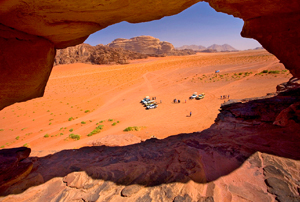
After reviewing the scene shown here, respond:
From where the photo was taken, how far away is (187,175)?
3.84m

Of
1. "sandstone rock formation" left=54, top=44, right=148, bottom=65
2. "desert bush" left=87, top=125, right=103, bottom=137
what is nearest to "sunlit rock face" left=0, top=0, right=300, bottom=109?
"desert bush" left=87, top=125, right=103, bottom=137

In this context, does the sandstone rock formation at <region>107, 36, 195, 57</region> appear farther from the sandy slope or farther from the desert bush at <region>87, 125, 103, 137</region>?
the desert bush at <region>87, 125, 103, 137</region>

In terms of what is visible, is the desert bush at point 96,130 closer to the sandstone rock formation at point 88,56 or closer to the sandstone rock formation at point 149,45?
the sandstone rock formation at point 88,56

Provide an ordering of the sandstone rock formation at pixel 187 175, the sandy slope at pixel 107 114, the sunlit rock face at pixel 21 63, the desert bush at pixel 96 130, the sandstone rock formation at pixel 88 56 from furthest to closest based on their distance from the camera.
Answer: the sandstone rock formation at pixel 88 56 < the desert bush at pixel 96 130 < the sandy slope at pixel 107 114 < the sunlit rock face at pixel 21 63 < the sandstone rock formation at pixel 187 175

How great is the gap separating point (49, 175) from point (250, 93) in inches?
763

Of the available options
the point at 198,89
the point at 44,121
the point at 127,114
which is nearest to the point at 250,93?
the point at 198,89

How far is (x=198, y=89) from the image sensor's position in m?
22.7

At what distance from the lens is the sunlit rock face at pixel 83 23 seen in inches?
154

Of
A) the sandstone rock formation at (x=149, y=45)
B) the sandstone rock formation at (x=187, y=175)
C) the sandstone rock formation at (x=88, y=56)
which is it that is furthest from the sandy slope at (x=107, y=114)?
the sandstone rock formation at (x=149, y=45)

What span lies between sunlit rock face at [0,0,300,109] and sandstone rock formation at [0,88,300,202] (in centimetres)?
257

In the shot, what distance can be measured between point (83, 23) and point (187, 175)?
526cm

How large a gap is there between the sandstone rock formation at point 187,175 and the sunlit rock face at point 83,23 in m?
2.57

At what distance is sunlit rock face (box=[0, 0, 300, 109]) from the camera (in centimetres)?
391

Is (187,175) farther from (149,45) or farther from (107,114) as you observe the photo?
(149,45)
